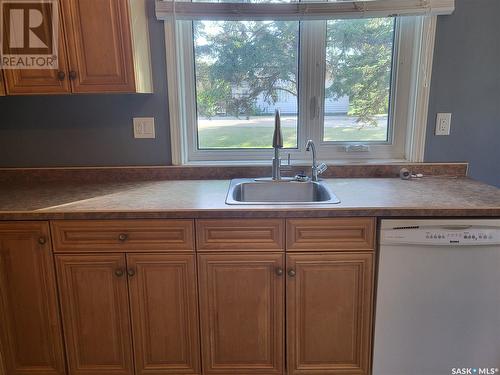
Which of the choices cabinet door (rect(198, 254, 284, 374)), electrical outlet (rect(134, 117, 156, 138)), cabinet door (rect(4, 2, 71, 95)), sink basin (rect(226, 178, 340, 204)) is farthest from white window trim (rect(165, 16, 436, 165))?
cabinet door (rect(198, 254, 284, 374))

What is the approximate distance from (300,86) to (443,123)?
2.66 ft

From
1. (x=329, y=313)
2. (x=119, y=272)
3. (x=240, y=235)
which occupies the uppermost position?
(x=240, y=235)

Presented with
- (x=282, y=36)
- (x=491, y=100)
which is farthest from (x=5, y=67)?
(x=491, y=100)

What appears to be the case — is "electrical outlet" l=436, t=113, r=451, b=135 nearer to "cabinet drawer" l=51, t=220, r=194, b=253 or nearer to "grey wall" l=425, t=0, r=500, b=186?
"grey wall" l=425, t=0, r=500, b=186

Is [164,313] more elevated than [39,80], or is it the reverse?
→ [39,80]

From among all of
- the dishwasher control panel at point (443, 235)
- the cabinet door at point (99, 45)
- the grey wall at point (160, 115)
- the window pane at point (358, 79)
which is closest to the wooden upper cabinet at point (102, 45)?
the cabinet door at point (99, 45)

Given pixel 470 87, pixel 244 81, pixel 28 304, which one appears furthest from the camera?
pixel 244 81

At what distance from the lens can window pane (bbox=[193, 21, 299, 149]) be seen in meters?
1.89

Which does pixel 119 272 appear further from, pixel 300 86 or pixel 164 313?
pixel 300 86

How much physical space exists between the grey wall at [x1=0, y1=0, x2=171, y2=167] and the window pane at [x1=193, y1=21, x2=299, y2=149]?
24 cm

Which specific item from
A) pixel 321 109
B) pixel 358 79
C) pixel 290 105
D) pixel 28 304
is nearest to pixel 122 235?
pixel 28 304

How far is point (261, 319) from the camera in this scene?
1.48 metres

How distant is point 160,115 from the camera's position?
190 cm

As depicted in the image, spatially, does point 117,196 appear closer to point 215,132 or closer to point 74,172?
point 74,172
